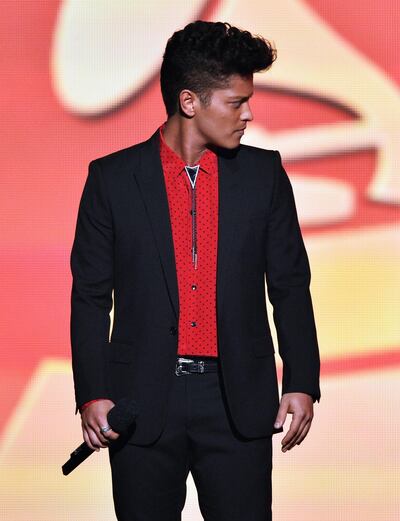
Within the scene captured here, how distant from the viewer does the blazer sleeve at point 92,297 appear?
2.88 m

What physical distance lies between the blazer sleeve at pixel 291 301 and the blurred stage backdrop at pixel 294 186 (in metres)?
1.23

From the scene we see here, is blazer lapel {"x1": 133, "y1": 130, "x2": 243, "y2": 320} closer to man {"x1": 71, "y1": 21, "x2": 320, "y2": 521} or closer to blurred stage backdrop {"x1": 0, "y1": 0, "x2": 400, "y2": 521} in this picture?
man {"x1": 71, "y1": 21, "x2": 320, "y2": 521}

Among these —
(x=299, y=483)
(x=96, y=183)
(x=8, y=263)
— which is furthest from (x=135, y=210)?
(x=299, y=483)

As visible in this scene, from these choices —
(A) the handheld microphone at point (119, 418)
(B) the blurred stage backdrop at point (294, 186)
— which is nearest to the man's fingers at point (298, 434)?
(A) the handheld microphone at point (119, 418)

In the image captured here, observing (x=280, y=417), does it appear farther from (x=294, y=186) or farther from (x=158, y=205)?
(x=294, y=186)

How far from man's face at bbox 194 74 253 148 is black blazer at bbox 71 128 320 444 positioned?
0.10m

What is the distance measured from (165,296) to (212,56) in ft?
1.70

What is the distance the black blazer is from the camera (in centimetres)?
286

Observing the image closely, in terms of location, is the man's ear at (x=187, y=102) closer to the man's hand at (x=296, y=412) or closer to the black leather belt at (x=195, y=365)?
the black leather belt at (x=195, y=365)

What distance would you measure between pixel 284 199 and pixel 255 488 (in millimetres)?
628

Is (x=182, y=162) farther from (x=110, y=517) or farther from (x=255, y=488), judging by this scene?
(x=110, y=517)

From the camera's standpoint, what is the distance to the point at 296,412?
9.36ft

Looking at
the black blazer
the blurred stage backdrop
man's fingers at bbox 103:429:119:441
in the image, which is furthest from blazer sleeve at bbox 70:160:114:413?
the blurred stage backdrop

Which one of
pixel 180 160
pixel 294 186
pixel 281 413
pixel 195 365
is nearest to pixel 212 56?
pixel 180 160
